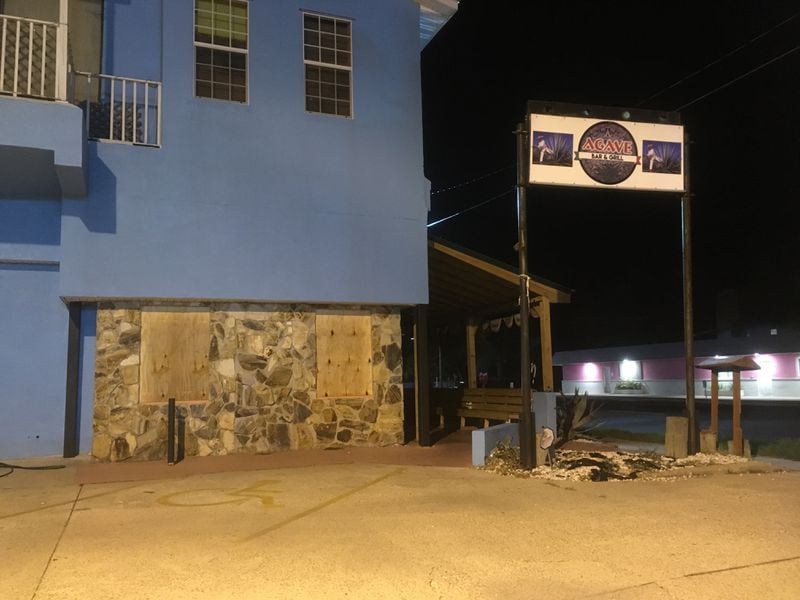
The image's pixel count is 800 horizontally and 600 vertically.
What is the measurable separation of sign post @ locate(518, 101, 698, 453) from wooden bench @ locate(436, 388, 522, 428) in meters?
3.64

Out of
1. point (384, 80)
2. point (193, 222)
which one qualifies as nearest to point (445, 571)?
point (193, 222)

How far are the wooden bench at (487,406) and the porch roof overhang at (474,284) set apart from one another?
2.03m

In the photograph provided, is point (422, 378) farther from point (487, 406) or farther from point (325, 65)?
point (325, 65)

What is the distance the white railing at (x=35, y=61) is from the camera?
9797mm

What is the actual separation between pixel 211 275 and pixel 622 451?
7798mm

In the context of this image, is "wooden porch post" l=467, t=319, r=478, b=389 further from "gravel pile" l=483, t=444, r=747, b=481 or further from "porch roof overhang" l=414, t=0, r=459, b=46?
"porch roof overhang" l=414, t=0, r=459, b=46

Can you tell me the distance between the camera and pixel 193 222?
1138 cm

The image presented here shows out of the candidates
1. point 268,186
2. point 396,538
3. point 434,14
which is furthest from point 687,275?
point 396,538

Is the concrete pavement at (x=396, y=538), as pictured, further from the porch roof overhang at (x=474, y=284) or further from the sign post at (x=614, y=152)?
the porch roof overhang at (x=474, y=284)

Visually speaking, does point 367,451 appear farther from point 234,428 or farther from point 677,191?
point 677,191

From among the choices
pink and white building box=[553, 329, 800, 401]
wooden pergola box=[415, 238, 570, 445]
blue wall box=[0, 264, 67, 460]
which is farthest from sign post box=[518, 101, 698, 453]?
pink and white building box=[553, 329, 800, 401]

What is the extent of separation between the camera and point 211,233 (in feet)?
37.7

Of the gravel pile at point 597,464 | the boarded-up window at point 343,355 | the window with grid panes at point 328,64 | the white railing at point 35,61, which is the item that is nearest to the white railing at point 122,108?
the white railing at point 35,61

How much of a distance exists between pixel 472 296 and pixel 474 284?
109cm
